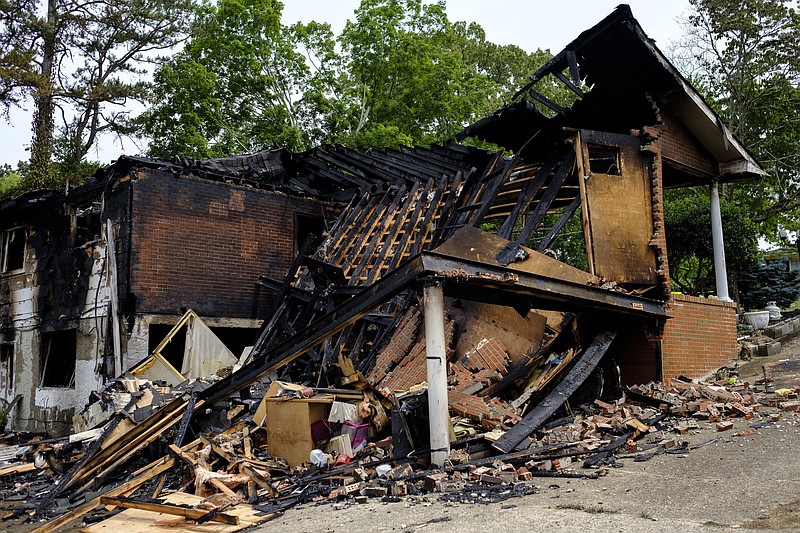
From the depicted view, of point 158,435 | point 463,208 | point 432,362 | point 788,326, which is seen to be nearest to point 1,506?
point 158,435

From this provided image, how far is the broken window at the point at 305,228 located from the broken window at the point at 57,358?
5.88m

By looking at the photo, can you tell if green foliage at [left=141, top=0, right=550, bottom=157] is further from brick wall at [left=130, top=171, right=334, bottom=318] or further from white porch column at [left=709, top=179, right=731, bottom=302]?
white porch column at [left=709, top=179, right=731, bottom=302]

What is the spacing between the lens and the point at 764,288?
66.9 feet

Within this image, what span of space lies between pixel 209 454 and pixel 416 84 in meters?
23.8

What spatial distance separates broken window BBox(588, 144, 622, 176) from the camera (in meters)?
10.4

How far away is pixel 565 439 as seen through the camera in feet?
24.8

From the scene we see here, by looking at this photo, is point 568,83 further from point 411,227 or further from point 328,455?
point 328,455

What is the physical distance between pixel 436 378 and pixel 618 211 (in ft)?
15.8

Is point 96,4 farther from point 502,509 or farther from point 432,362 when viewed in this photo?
point 502,509

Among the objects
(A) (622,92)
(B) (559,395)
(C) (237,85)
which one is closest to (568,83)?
(A) (622,92)

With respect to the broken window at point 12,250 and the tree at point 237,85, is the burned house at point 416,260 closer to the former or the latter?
the broken window at point 12,250

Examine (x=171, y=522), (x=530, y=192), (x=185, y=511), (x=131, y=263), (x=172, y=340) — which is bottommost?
(x=171, y=522)

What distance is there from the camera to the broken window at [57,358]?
53.3ft

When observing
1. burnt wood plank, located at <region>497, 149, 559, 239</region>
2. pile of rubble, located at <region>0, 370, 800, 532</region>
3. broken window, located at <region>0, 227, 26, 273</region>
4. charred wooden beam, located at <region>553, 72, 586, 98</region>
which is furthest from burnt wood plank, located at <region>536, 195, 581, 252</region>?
broken window, located at <region>0, 227, 26, 273</region>
